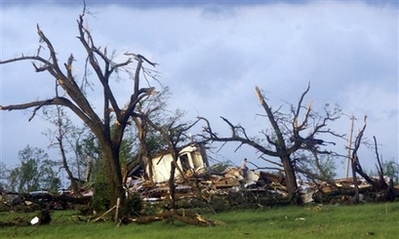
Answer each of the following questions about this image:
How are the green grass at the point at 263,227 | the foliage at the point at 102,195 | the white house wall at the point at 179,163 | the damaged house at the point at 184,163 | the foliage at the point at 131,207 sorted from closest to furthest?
the green grass at the point at 263,227 < the foliage at the point at 131,207 < the foliage at the point at 102,195 < the damaged house at the point at 184,163 < the white house wall at the point at 179,163

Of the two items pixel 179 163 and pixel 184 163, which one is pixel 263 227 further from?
pixel 184 163

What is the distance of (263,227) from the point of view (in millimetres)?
21016

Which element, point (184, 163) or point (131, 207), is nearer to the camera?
point (131, 207)

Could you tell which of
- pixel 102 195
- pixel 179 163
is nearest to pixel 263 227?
pixel 102 195

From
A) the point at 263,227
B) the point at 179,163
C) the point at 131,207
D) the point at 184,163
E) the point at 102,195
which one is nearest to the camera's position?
the point at 263,227

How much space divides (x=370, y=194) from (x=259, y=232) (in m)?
12.0

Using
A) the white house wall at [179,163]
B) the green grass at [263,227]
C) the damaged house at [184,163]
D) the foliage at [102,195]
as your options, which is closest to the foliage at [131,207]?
the green grass at [263,227]

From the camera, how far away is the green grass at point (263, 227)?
738 inches

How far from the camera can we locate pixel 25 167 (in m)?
45.0

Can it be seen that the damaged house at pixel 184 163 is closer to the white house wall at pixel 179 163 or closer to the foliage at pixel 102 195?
the white house wall at pixel 179 163

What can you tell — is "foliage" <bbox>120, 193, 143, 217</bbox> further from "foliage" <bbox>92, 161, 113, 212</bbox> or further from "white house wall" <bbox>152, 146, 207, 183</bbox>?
"white house wall" <bbox>152, 146, 207, 183</bbox>

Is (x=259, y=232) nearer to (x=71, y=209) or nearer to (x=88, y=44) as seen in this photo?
(x=88, y=44)

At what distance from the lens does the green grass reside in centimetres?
1875

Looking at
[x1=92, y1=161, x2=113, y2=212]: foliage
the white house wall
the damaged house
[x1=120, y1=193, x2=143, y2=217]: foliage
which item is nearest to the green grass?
[x1=120, y1=193, x2=143, y2=217]: foliage
